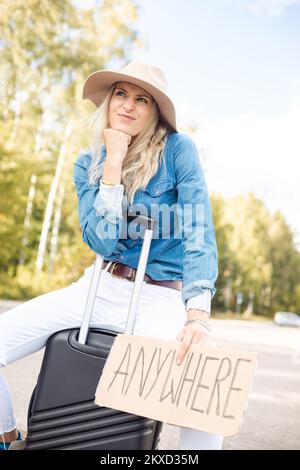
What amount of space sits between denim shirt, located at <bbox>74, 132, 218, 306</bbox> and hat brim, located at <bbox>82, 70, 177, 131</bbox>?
4.1 inches

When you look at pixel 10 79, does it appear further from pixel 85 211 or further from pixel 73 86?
Answer: pixel 85 211

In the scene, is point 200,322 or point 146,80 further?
point 146,80

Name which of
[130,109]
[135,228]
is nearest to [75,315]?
[135,228]

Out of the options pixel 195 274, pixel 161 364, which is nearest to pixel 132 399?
pixel 161 364

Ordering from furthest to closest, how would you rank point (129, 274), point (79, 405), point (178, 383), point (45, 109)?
point (45, 109) → point (129, 274) → point (79, 405) → point (178, 383)

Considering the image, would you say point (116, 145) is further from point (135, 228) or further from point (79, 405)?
point (79, 405)

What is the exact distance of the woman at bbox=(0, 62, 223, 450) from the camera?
2322 mm

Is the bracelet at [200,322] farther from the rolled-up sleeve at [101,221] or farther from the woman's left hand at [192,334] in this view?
the rolled-up sleeve at [101,221]

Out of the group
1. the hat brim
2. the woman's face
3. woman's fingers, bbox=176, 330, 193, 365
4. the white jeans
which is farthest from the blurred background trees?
woman's fingers, bbox=176, 330, 193, 365

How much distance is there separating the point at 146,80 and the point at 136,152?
1.01ft

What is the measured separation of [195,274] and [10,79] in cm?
2598

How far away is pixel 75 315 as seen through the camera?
237 cm

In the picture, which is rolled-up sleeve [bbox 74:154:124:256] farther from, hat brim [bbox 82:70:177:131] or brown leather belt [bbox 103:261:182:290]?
hat brim [bbox 82:70:177:131]

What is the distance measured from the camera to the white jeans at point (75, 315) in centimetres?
234
